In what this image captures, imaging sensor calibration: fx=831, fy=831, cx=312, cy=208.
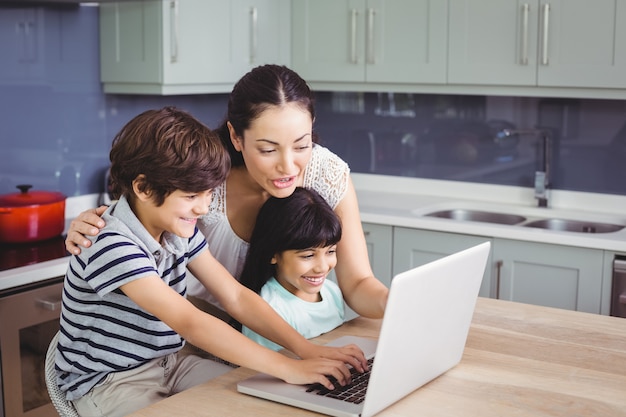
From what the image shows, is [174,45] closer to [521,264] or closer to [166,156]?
[521,264]

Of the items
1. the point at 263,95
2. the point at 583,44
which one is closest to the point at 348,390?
the point at 263,95

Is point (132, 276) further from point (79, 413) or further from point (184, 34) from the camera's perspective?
point (184, 34)

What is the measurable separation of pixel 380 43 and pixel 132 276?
2.53 m

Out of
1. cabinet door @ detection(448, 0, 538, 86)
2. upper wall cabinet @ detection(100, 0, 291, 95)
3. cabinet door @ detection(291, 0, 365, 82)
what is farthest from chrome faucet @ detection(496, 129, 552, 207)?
upper wall cabinet @ detection(100, 0, 291, 95)

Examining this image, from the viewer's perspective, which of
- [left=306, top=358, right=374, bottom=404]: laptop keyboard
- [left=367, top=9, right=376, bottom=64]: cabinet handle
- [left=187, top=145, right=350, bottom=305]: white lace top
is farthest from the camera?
[left=367, top=9, right=376, bottom=64]: cabinet handle

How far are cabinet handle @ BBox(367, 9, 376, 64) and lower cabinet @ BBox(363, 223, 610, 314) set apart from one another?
818 mm

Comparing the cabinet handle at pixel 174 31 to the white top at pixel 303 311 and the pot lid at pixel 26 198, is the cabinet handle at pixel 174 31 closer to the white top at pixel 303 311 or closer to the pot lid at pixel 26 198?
the pot lid at pixel 26 198

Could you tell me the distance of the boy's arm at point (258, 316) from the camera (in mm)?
1671

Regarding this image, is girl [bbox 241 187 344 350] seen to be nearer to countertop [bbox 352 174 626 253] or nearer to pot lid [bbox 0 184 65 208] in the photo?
pot lid [bbox 0 184 65 208]

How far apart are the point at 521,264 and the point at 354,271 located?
1.41 metres

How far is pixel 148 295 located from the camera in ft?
5.41

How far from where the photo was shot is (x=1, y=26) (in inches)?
127

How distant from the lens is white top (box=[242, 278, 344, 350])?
1995 millimetres

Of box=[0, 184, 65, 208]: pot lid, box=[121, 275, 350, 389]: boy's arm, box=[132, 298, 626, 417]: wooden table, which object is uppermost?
box=[0, 184, 65, 208]: pot lid
